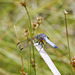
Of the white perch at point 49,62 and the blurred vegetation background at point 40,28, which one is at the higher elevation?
the white perch at point 49,62

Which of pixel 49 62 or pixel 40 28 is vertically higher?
pixel 49 62

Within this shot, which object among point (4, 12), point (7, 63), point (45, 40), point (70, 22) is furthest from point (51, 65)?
point (4, 12)

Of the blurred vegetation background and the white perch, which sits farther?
the blurred vegetation background

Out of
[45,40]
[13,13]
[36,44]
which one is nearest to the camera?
[36,44]

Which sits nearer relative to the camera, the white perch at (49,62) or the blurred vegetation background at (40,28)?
the white perch at (49,62)

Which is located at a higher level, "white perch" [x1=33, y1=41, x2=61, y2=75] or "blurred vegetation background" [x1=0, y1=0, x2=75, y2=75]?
"white perch" [x1=33, y1=41, x2=61, y2=75]

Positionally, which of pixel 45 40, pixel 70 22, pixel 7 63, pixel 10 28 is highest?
pixel 45 40

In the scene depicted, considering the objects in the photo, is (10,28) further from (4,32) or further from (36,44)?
(36,44)

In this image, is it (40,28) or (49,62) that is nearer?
(49,62)
